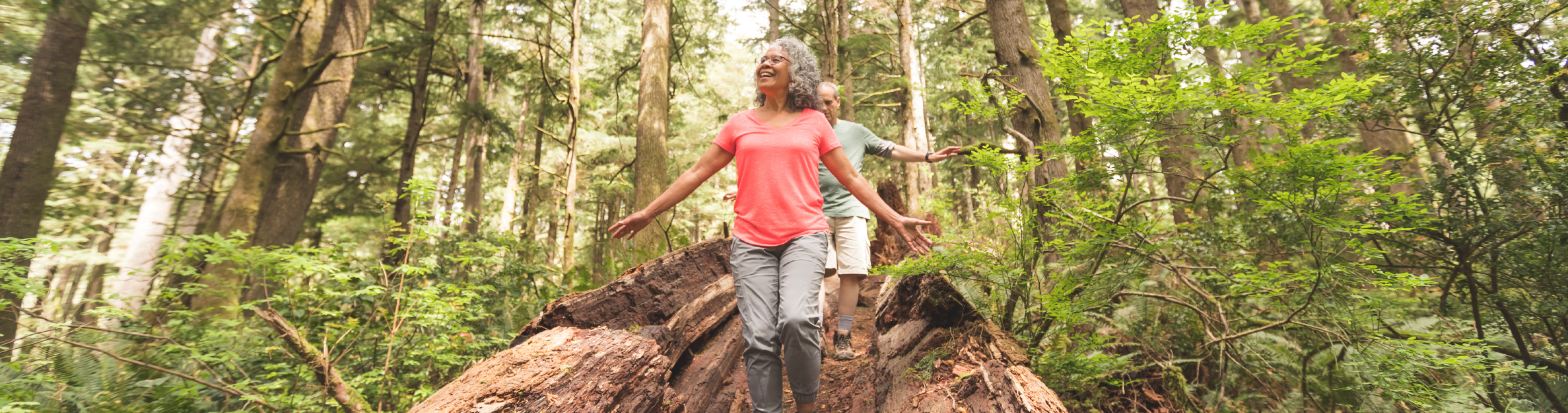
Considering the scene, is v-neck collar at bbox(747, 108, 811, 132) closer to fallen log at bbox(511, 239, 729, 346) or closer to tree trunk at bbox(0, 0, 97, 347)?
fallen log at bbox(511, 239, 729, 346)

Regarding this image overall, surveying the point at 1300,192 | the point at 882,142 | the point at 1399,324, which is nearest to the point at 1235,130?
the point at 1300,192

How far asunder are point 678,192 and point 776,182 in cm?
53

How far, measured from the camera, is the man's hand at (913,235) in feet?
9.59

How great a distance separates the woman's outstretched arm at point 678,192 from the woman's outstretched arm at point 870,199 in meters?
0.53

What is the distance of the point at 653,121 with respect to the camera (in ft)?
26.6

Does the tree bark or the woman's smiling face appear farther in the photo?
the tree bark

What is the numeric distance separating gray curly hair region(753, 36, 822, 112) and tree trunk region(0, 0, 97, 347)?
7.39m

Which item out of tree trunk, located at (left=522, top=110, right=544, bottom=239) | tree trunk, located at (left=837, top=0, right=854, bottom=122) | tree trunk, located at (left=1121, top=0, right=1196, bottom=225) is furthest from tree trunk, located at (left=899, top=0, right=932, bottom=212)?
tree trunk, located at (left=522, top=110, right=544, bottom=239)

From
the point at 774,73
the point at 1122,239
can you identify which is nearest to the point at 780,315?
the point at 774,73

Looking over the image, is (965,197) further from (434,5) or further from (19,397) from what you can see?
(19,397)

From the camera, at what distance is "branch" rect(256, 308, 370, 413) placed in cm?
355

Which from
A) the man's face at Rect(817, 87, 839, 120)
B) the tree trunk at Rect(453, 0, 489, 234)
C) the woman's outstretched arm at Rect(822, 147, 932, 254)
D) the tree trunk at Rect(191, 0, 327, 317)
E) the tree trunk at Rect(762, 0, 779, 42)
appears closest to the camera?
the woman's outstretched arm at Rect(822, 147, 932, 254)

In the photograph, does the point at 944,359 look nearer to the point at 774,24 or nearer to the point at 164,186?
the point at 164,186

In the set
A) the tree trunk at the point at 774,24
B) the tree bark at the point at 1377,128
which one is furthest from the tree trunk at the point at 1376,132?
the tree trunk at the point at 774,24
